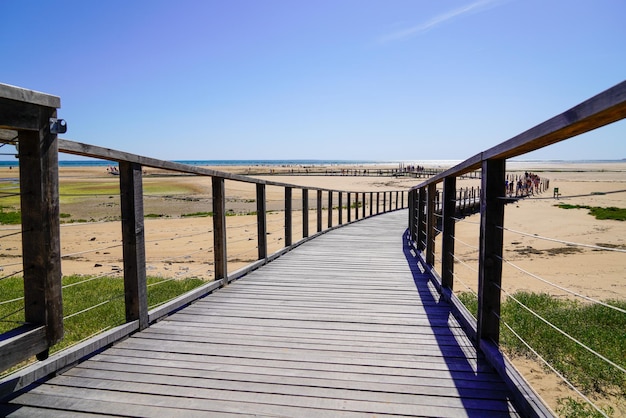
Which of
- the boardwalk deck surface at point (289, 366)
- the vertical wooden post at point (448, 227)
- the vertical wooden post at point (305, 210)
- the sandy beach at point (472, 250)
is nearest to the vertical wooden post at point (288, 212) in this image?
the sandy beach at point (472, 250)

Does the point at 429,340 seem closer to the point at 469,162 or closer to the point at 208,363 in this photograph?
the point at 469,162

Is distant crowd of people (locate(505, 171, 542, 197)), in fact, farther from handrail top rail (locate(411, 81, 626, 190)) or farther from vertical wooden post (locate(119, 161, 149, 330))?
vertical wooden post (locate(119, 161, 149, 330))

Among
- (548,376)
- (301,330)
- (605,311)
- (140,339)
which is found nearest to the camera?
(140,339)

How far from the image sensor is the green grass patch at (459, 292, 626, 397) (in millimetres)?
3535

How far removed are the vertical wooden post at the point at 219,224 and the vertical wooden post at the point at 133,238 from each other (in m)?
1.19

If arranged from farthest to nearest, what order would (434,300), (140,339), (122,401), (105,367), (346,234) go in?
1. (346,234)
2. (434,300)
3. (140,339)
4. (105,367)
5. (122,401)

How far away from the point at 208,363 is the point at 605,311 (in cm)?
460

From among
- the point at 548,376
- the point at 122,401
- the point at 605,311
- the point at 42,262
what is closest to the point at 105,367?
the point at 122,401

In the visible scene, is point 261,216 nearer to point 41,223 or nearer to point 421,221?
point 421,221

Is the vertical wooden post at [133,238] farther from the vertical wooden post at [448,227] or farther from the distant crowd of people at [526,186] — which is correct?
the distant crowd of people at [526,186]

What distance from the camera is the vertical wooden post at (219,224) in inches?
165

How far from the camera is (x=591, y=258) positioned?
9891 mm

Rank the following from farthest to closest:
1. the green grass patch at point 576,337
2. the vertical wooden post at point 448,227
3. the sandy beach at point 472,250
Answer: the sandy beach at point 472,250 < the vertical wooden post at point 448,227 < the green grass patch at point 576,337

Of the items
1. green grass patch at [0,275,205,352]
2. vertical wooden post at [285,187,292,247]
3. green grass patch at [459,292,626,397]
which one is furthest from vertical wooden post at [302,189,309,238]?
green grass patch at [459,292,626,397]
